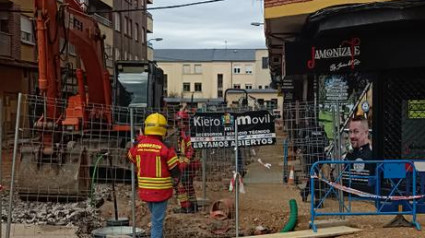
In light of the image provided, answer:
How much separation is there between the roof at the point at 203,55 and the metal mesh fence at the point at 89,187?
83211mm

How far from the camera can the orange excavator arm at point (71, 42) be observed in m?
11.6

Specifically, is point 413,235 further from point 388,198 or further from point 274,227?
point 274,227

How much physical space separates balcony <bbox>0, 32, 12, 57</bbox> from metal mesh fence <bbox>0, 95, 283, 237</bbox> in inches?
544

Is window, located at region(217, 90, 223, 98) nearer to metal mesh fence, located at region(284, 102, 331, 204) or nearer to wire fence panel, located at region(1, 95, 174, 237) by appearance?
wire fence panel, located at region(1, 95, 174, 237)

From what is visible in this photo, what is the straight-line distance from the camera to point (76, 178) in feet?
Result: 34.5

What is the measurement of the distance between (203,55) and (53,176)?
291 ft

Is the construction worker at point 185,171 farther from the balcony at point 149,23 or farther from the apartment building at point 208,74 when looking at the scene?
the apartment building at point 208,74

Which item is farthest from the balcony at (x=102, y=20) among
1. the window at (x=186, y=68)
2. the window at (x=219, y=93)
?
the window at (x=186, y=68)

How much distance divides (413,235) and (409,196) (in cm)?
70

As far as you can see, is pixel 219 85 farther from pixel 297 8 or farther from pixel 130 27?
pixel 297 8

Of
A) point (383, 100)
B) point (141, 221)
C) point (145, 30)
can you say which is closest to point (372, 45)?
point (383, 100)

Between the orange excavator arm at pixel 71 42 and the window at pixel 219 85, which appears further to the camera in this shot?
the window at pixel 219 85

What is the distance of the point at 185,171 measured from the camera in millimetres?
9938

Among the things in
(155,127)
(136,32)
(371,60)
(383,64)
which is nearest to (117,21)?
(136,32)
